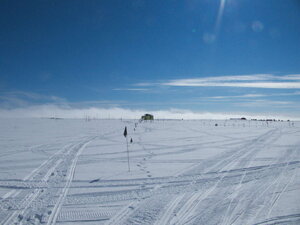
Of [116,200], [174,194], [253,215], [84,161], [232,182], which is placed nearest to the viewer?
[253,215]

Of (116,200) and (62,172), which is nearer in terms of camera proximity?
(116,200)

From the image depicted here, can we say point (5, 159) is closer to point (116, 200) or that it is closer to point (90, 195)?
point (90, 195)

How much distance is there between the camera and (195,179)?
7586 millimetres

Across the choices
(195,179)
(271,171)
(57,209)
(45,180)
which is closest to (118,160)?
(45,180)

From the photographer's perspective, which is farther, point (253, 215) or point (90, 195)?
point (90, 195)

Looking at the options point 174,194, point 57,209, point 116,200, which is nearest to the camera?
point 57,209

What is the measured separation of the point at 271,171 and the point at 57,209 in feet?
26.8

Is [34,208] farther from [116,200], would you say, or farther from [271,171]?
[271,171]

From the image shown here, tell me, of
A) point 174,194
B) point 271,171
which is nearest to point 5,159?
point 174,194

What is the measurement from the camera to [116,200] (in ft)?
18.9

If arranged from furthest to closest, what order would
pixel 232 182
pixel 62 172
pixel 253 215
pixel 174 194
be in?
pixel 62 172, pixel 232 182, pixel 174 194, pixel 253 215

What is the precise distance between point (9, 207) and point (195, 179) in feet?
18.9

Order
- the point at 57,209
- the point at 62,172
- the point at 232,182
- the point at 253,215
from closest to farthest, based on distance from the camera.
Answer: the point at 253,215, the point at 57,209, the point at 232,182, the point at 62,172

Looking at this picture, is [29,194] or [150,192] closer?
[29,194]
